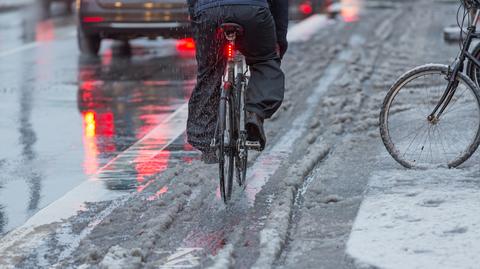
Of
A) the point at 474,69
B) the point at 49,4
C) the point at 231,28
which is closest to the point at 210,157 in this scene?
the point at 231,28

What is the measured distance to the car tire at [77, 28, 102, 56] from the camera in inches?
629

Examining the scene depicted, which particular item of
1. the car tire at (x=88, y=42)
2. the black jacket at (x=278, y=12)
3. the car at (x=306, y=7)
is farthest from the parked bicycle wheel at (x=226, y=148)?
the car at (x=306, y=7)

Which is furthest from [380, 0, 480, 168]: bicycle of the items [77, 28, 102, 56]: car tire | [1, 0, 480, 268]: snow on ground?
[77, 28, 102, 56]: car tire

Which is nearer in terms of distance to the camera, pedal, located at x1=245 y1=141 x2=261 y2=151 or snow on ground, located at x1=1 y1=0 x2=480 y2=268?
snow on ground, located at x1=1 y1=0 x2=480 y2=268

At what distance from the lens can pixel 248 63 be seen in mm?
6801

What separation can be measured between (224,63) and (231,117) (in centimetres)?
32

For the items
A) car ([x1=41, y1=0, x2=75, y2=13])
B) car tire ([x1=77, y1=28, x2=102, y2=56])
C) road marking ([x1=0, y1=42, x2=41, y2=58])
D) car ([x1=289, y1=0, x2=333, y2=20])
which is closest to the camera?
car tire ([x1=77, y1=28, x2=102, y2=56])

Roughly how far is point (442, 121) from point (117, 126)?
358cm

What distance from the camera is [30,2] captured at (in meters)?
30.2

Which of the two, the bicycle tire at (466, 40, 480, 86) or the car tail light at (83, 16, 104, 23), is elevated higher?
the bicycle tire at (466, 40, 480, 86)

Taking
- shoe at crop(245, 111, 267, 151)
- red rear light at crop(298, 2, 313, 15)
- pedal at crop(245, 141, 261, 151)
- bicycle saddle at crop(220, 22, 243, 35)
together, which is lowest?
red rear light at crop(298, 2, 313, 15)

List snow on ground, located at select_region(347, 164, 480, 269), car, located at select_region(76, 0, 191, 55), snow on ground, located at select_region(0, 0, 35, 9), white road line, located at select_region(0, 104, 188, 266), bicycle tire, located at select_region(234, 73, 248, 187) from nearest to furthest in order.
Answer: snow on ground, located at select_region(347, 164, 480, 269) < white road line, located at select_region(0, 104, 188, 266) < bicycle tire, located at select_region(234, 73, 248, 187) < car, located at select_region(76, 0, 191, 55) < snow on ground, located at select_region(0, 0, 35, 9)

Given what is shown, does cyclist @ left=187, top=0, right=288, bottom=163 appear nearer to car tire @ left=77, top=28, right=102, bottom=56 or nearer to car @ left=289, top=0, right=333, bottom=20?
car tire @ left=77, top=28, right=102, bottom=56

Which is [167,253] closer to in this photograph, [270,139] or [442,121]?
[442,121]
